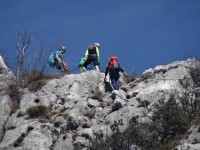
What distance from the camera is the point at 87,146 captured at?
69.4 ft

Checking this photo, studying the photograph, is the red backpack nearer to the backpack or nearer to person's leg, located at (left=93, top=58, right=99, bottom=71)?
person's leg, located at (left=93, top=58, right=99, bottom=71)

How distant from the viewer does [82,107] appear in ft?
80.3

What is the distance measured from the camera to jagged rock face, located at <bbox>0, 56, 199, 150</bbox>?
2198 cm

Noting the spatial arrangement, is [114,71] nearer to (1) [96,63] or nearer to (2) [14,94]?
(1) [96,63]

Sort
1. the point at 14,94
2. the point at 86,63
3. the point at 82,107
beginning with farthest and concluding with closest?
the point at 86,63, the point at 14,94, the point at 82,107

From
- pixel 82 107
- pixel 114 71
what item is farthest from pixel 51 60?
pixel 82 107

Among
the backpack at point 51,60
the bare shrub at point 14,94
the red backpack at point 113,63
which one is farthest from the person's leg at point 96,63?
the bare shrub at point 14,94

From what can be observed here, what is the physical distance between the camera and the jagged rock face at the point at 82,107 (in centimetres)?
2198

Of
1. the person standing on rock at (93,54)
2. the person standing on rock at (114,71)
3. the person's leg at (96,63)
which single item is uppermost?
the person standing on rock at (93,54)

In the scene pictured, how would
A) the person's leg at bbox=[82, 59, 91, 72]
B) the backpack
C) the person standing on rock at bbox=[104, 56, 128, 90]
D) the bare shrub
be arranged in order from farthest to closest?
the backpack
the person's leg at bbox=[82, 59, 91, 72]
the bare shrub
the person standing on rock at bbox=[104, 56, 128, 90]

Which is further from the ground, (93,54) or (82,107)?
(93,54)

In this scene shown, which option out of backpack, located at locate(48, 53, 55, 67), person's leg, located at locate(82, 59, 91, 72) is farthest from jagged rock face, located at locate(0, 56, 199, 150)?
backpack, located at locate(48, 53, 55, 67)

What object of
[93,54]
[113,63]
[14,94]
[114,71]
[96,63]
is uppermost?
[93,54]

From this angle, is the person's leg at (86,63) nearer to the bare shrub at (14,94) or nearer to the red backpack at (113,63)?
the red backpack at (113,63)
